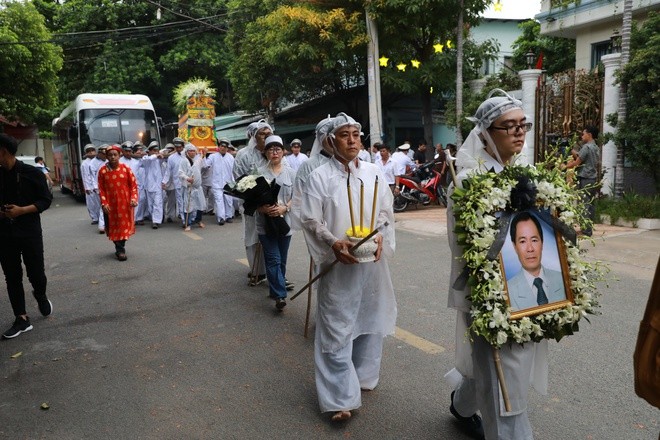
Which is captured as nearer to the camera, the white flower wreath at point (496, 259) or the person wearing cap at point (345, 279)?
the white flower wreath at point (496, 259)

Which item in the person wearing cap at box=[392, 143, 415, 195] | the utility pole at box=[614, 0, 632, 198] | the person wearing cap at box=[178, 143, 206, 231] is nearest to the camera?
the utility pole at box=[614, 0, 632, 198]

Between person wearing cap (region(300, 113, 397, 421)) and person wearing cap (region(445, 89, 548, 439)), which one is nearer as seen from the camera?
person wearing cap (region(445, 89, 548, 439))

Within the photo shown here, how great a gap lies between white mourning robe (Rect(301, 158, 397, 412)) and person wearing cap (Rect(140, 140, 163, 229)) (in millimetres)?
9064

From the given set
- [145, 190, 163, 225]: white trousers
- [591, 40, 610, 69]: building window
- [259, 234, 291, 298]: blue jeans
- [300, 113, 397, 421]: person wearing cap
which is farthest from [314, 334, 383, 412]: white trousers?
[591, 40, 610, 69]: building window

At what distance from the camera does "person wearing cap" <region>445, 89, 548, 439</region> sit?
2592 mm

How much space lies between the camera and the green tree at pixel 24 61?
19.0 metres

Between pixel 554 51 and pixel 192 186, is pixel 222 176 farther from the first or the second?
pixel 554 51

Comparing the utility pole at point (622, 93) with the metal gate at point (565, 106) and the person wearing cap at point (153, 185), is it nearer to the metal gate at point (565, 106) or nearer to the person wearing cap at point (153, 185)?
the metal gate at point (565, 106)

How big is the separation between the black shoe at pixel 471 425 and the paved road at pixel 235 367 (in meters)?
0.06

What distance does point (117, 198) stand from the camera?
8273 mm

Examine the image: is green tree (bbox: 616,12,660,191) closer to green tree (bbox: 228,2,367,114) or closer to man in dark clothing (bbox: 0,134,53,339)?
green tree (bbox: 228,2,367,114)

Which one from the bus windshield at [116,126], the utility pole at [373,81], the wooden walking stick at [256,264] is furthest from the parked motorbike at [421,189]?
the bus windshield at [116,126]

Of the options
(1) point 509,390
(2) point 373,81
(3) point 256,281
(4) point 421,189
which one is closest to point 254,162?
(3) point 256,281

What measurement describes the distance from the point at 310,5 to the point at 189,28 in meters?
11.3
